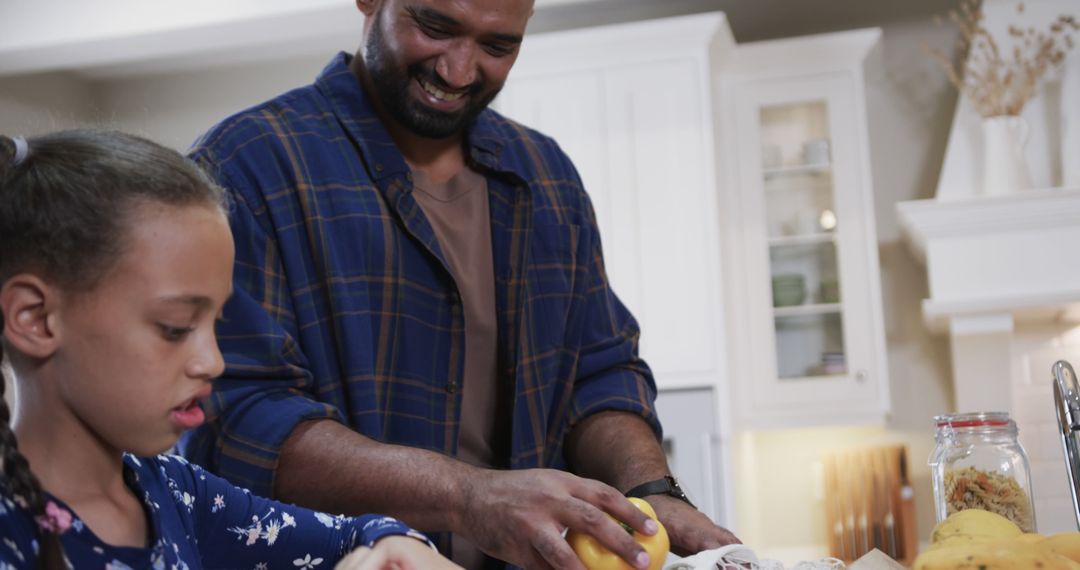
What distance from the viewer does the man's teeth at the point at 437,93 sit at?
1570mm

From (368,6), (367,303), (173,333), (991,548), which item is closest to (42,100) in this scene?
(368,6)

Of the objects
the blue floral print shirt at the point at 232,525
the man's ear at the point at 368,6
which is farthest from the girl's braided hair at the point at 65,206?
the man's ear at the point at 368,6

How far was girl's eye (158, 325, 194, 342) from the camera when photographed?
894 millimetres

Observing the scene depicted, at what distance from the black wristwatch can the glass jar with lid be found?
11.2 inches

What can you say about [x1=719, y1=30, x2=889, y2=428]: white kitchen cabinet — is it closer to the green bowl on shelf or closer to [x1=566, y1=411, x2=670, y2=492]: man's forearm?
the green bowl on shelf

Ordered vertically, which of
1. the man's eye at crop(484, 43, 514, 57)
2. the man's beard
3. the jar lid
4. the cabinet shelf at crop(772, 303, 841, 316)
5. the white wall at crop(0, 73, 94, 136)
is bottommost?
the jar lid

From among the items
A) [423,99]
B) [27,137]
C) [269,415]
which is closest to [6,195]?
[27,137]

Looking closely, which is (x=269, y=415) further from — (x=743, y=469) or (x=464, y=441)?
(x=743, y=469)

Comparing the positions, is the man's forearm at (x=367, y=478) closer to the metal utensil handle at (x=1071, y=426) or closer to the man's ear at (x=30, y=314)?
the man's ear at (x=30, y=314)

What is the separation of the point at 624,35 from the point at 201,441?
317 cm

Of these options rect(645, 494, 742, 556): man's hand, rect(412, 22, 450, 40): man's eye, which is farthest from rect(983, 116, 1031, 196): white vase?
rect(645, 494, 742, 556): man's hand

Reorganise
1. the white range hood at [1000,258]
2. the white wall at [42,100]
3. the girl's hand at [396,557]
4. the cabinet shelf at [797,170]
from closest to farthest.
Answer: the girl's hand at [396,557] < the white range hood at [1000,258] < the cabinet shelf at [797,170] < the white wall at [42,100]

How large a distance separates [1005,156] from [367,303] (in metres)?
3.13

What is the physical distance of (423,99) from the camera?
158 centimetres
